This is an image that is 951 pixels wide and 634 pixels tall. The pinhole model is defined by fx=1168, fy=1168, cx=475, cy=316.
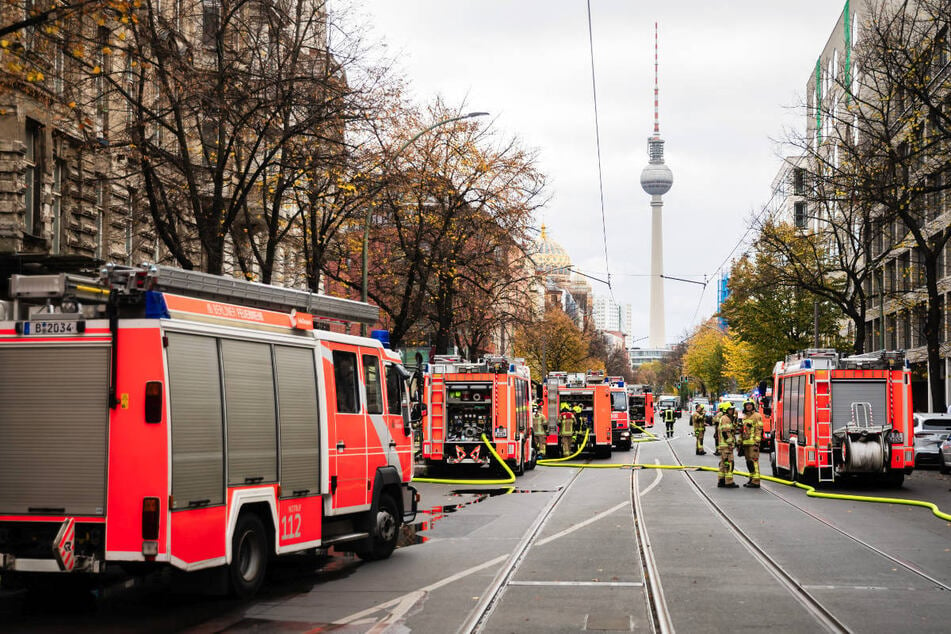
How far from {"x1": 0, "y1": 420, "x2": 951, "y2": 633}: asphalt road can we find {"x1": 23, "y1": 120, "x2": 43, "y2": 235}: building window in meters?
10.1

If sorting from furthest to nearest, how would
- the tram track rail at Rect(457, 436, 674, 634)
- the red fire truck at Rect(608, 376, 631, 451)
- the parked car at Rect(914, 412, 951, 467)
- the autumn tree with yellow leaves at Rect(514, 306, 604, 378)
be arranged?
the autumn tree with yellow leaves at Rect(514, 306, 604, 378) < the red fire truck at Rect(608, 376, 631, 451) < the parked car at Rect(914, 412, 951, 467) < the tram track rail at Rect(457, 436, 674, 634)

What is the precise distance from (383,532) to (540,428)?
25.3m

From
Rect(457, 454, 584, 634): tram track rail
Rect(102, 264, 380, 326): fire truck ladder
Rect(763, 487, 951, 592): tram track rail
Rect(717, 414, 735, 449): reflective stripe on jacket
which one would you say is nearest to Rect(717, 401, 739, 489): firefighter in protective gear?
Rect(717, 414, 735, 449): reflective stripe on jacket

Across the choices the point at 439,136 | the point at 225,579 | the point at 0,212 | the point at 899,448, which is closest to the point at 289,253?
the point at 439,136

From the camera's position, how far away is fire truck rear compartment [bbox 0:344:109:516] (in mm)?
9258

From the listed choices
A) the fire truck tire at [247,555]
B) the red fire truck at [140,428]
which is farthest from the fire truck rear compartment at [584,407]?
the fire truck tire at [247,555]

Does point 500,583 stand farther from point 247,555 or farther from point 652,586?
point 247,555

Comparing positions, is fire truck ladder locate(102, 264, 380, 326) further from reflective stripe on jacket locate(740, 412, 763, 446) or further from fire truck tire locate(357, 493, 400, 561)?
reflective stripe on jacket locate(740, 412, 763, 446)

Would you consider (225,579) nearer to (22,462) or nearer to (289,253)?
(22,462)

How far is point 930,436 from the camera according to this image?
33250 mm

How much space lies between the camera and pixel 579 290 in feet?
600

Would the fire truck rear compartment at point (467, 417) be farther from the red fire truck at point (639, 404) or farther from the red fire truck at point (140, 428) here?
the red fire truck at point (639, 404)

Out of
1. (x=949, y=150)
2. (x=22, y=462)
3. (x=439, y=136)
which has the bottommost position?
(x=22, y=462)

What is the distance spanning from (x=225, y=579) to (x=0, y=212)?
13.8 m
